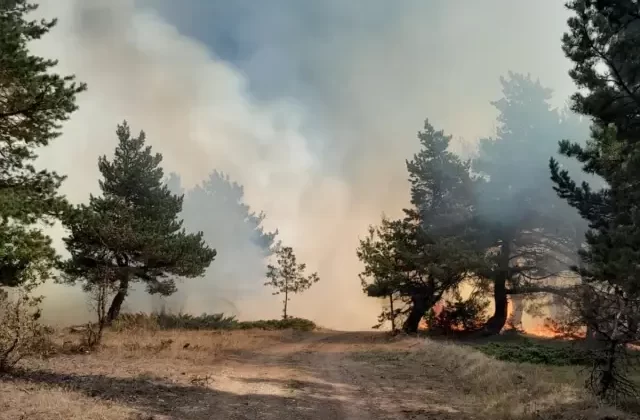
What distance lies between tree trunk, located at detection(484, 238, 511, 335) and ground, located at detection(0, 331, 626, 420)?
52.7 ft

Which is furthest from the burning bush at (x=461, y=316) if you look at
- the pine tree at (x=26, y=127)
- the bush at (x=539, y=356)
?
the pine tree at (x=26, y=127)

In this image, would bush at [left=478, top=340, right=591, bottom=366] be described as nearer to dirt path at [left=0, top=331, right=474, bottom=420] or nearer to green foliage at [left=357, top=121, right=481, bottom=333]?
dirt path at [left=0, top=331, right=474, bottom=420]

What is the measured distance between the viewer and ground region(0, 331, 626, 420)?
945 centimetres

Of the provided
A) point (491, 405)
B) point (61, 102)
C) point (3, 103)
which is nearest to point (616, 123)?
point (491, 405)

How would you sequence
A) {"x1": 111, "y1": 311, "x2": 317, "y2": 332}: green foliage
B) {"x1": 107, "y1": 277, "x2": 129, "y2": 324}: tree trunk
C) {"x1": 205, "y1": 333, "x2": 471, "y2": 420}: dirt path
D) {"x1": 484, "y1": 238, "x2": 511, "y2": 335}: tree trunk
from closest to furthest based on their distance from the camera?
1. {"x1": 205, "y1": 333, "x2": 471, "y2": 420}: dirt path
2. {"x1": 111, "y1": 311, "x2": 317, "y2": 332}: green foliage
3. {"x1": 107, "y1": 277, "x2": 129, "y2": 324}: tree trunk
4. {"x1": 484, "y1": 238, "x2": 511, "y2": 335}: tree trunk

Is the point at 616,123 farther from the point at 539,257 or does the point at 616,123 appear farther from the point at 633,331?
the point at 539,257

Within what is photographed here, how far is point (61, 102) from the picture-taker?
46.5ft

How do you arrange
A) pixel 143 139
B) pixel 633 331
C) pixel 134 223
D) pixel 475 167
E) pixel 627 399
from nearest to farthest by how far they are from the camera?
pixel 633 331 → pixel 627 399 → pixel 134 223 → pixel 143 139 → pixel 475 167

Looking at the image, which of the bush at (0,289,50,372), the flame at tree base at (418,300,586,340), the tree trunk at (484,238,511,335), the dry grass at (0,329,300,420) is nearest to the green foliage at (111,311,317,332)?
the dry grass at (0,329,300,420)

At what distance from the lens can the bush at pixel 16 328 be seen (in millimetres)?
11867

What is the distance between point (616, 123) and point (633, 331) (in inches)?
224

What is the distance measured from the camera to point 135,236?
90.6 ft

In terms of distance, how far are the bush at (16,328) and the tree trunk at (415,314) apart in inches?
1028

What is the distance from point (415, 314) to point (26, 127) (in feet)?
91.6
